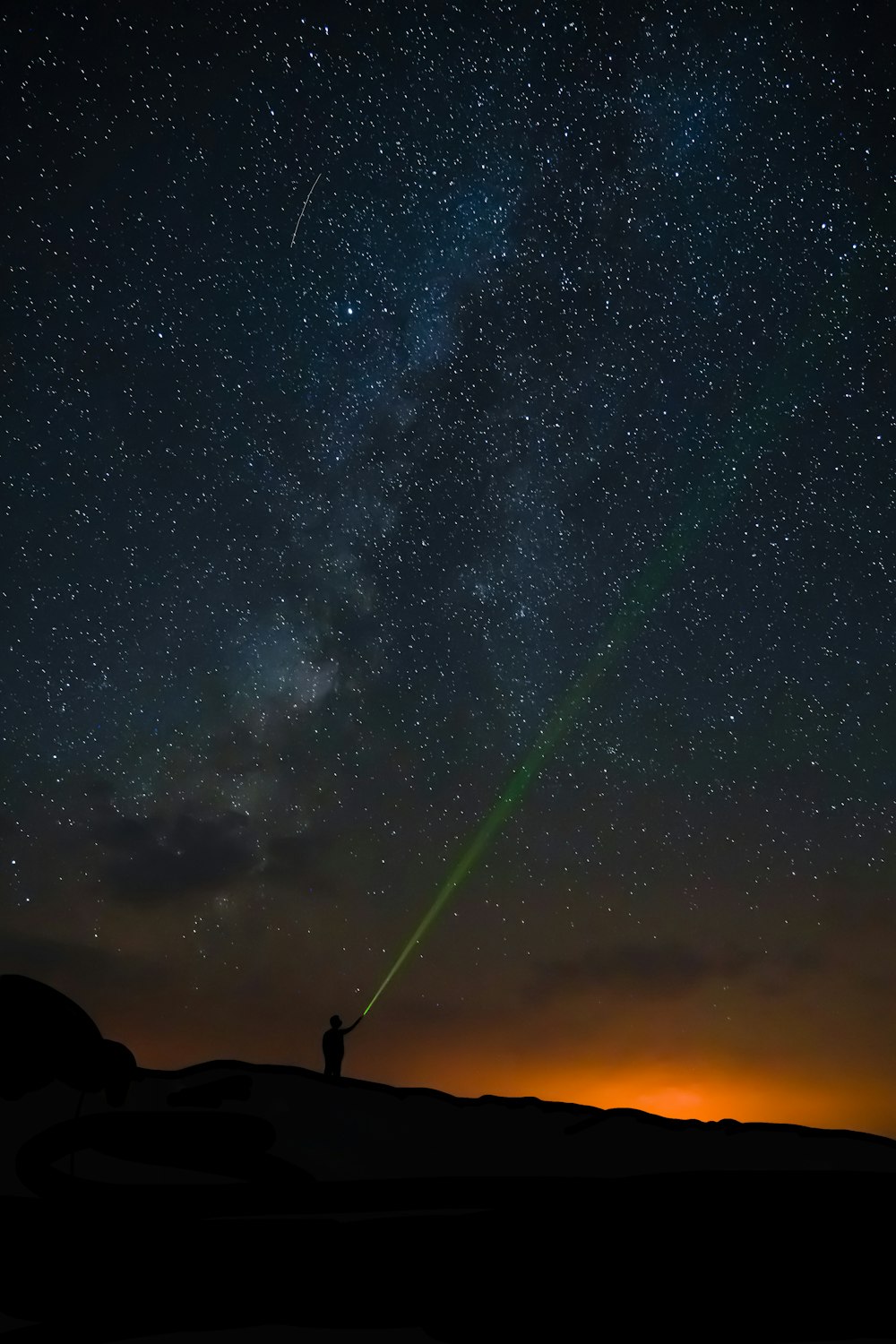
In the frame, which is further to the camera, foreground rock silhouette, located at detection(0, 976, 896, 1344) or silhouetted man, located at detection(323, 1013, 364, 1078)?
silhouetted man, located at detection(323, 1013, 364, 1078)

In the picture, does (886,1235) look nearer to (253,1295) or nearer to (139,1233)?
(253,1295)

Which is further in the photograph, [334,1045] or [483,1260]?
[334,1045]

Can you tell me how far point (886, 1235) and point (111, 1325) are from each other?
247 cm

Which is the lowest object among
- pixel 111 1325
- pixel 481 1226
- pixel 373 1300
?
pixel 111 1325

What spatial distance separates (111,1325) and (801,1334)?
2.12m

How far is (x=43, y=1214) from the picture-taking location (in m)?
3.19

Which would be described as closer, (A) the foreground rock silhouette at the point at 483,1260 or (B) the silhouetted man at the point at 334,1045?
(A) the foreground rock silhouette at the point at 483,1260

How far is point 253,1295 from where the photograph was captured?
9.19ft

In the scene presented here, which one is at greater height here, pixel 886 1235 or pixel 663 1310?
pixel 886 1235

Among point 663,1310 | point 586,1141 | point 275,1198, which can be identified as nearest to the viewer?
point 663,1310

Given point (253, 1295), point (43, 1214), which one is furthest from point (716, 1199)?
point (43, 1214)

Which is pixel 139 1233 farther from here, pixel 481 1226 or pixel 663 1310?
pixel 663 1310

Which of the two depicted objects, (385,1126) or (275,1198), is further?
(385,1126)

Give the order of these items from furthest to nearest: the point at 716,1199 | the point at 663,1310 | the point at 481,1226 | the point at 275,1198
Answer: the point at 275,1198 → the point at 716,1199 → the point at 481,1226 → the point at 663,1310
